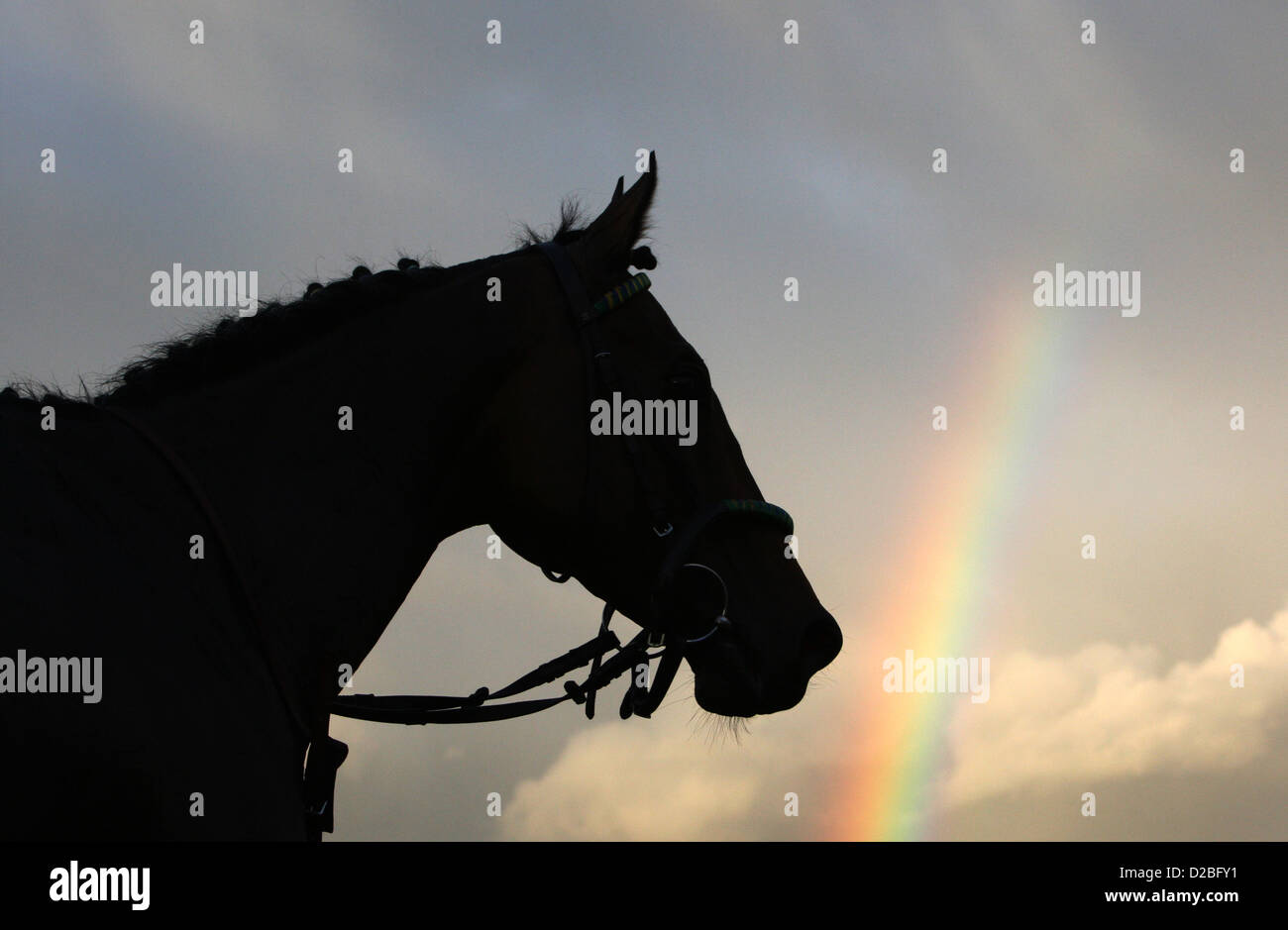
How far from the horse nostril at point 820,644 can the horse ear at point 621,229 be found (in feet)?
6.50

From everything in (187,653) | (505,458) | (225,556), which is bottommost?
(187,653)

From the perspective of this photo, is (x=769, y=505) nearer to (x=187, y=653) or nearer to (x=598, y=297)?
(x=598, y=297)

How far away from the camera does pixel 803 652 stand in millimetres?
5535

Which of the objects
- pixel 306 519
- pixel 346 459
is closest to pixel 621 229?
pixel 346 459

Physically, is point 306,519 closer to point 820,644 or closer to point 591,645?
point 591,645

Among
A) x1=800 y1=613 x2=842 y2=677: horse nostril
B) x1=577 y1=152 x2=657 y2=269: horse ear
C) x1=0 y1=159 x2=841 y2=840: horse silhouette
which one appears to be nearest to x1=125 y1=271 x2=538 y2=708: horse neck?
x1=0 y1=159 x2=841 y2=840: horse silhouette

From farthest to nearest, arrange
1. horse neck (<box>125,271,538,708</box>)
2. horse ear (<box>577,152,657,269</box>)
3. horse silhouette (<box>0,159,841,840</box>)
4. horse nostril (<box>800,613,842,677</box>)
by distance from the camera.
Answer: horse ear (<box>577,152,657,269</box>), horse nostril (<box>800,613,842,677</box>), horse neck (<box>125,271,538,708</box>), horse silhouette (<box>0,159,841,840</box>)

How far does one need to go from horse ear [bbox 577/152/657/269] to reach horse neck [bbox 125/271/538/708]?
628 millimetres

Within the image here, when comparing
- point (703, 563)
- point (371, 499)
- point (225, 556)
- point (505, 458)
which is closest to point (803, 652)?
point (703, 563)

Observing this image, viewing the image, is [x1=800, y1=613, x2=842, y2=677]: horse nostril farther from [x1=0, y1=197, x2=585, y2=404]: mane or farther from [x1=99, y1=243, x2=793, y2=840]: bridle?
[x1=0, y1=197, x2=585, y2=404]: mane

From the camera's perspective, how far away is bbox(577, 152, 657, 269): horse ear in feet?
18.8

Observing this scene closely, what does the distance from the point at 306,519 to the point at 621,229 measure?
2.09 metres
